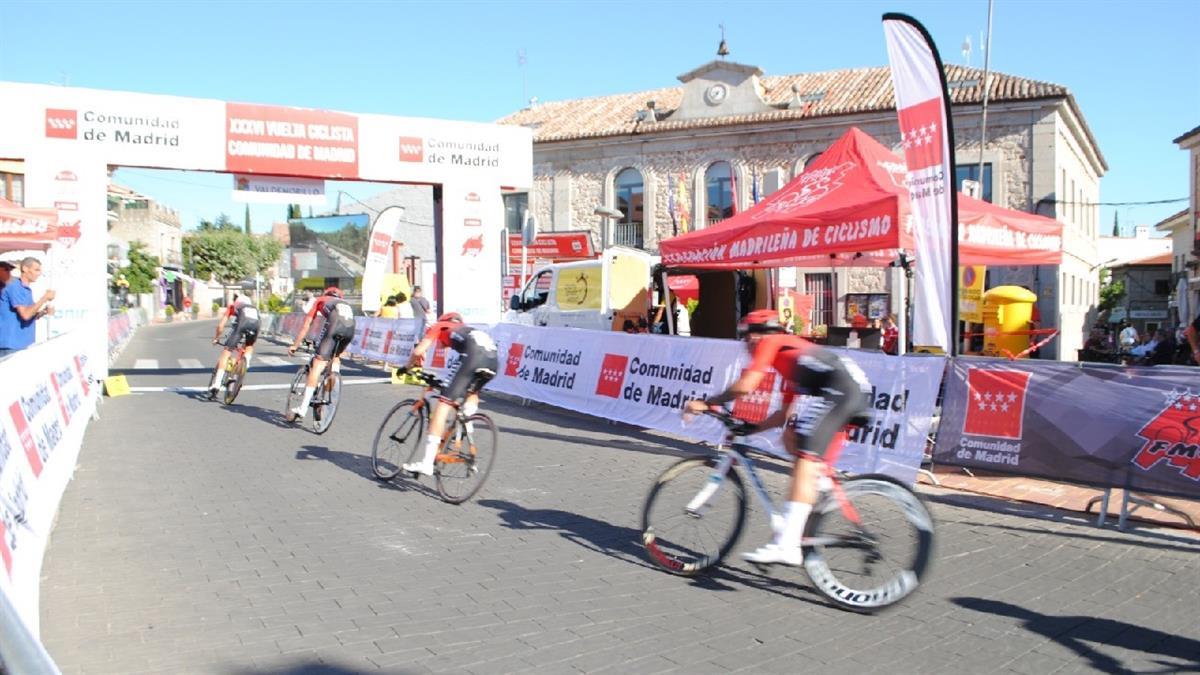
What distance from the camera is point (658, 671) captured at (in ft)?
13.8

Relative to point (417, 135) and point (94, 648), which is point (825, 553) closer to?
point (94, 648)

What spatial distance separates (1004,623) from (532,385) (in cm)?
1046

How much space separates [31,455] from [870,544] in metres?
5.17

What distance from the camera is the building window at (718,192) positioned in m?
34.9

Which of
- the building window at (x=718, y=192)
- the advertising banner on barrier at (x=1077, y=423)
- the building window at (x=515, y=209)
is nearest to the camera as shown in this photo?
the advertising banner on barrier at (x=1077, y=423)

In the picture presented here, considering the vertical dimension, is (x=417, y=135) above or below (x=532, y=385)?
above

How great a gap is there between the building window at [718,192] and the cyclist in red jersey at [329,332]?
25.2m

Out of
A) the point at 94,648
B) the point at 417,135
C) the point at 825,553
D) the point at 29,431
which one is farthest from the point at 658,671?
the point at 417,135

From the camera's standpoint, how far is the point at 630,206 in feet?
122

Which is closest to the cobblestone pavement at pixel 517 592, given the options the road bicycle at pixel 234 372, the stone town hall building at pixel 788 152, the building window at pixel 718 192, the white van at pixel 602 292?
the road bicycle at pixel 234 372

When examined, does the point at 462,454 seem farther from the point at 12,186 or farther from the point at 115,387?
the point at 12,186

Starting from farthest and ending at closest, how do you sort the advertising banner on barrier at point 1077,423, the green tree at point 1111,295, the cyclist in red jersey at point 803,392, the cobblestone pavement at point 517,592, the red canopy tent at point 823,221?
the green tree at point 1111,295
the red canopy tent at point 823,221
the advertising banner on barrier at point 1077,423
the cyclist in red jersey at point 803,392
the cobblestone pavement at point 517,592

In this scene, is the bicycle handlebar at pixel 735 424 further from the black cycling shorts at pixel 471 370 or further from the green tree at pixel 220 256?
the green tree at pixel 220 256

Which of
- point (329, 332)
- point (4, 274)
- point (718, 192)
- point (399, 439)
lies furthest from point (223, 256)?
point (399, 439)
